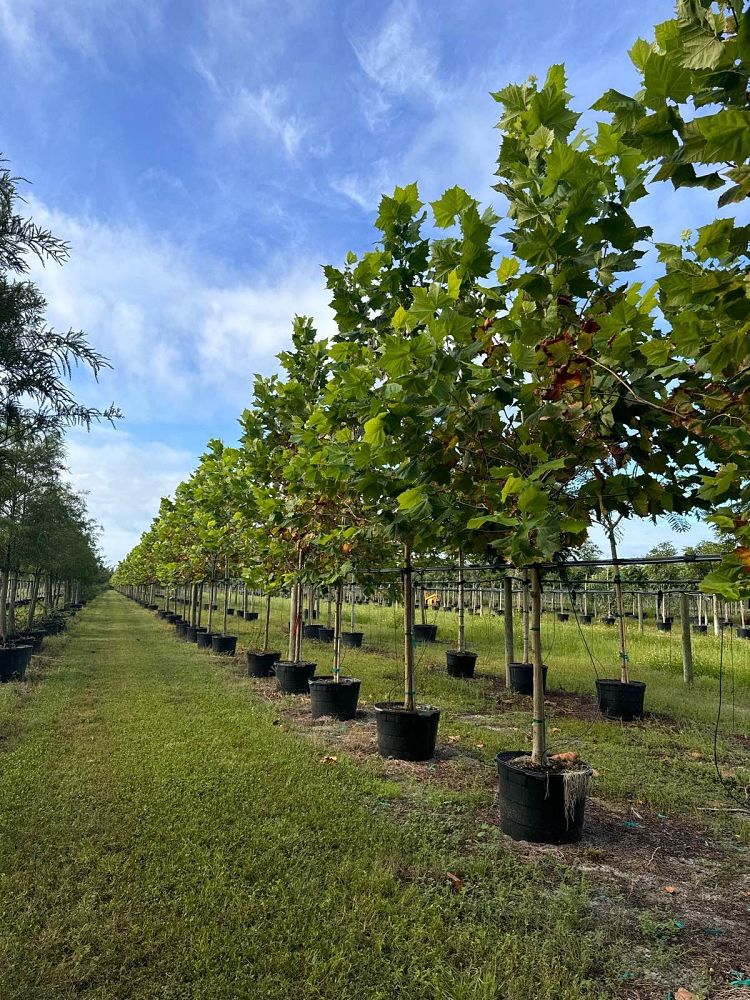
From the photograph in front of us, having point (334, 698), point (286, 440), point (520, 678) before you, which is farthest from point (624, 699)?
point (286, 440)

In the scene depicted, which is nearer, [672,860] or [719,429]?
[719,429]

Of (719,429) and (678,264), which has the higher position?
(678,264)

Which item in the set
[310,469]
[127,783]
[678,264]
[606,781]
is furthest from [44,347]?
[606,781]

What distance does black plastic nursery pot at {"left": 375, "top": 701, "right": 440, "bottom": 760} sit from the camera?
5910 millimetres

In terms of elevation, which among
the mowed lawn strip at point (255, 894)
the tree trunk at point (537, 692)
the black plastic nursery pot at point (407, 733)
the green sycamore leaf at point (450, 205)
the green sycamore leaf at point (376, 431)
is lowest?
the mowed lawn strip at point (255, 894)

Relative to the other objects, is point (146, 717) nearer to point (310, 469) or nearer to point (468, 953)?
point (310, 469)

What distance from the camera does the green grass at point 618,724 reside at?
5449 millimetres

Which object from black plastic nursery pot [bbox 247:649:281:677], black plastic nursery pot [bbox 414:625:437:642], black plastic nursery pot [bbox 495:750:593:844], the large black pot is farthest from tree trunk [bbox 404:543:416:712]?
black plastic nursery pot [bbox 414:625:437:642]

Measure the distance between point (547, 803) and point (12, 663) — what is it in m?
9.57

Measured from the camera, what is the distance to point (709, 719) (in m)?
8.55

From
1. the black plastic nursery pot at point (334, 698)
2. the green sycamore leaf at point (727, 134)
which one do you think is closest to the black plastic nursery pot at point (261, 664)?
the black plastic nursery pot at point (334, 698)

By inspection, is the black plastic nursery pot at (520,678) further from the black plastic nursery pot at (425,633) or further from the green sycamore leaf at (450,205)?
the green sycamore leaf at (450,205)

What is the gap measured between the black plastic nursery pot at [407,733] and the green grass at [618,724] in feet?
2.19

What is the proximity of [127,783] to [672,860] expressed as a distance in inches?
169
